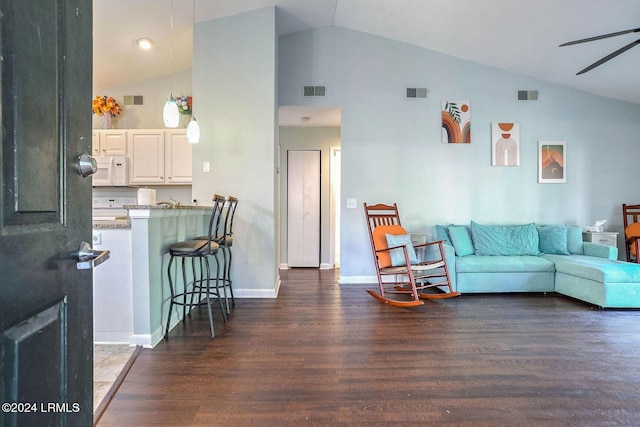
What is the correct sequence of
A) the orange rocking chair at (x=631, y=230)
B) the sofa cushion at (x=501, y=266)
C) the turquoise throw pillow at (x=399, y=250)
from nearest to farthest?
the turquoise throw pillow at (x=399, y=250) < the sofa cushion at (x=501, y=266) < the orange rocking chair at (x=631, y=230)

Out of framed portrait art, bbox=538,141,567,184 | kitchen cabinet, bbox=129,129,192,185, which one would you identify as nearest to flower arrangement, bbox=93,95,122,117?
kitchen cabinet, bbox=129,129,192,185

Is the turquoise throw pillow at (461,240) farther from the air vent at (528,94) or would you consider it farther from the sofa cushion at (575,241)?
the air vent at (528,94)

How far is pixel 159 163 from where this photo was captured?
15.1ft

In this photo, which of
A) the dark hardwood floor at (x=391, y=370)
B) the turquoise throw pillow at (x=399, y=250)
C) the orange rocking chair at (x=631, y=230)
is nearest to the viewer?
the dark hardwood floor at (x=391, y=370)

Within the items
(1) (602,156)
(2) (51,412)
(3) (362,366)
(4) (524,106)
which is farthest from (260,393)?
(1) (602,156)

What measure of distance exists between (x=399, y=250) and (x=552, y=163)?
2665 millimetres

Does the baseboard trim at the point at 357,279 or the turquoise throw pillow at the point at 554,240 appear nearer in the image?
the turquoise throw pillow at the point at 554,240

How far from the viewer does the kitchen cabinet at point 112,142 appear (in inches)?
182

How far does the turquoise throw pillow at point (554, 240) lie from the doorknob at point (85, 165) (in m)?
4.83

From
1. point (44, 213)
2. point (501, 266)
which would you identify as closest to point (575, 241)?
point (501, 266)

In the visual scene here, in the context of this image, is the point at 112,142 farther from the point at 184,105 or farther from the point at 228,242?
the point at 228,242

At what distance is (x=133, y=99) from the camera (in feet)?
15.9

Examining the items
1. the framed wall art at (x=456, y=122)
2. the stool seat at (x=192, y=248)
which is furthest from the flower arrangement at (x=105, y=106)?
the framed wall art at (x=456, y=122)

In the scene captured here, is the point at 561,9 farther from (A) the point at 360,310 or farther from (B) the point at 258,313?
(B) the point at 258,313
